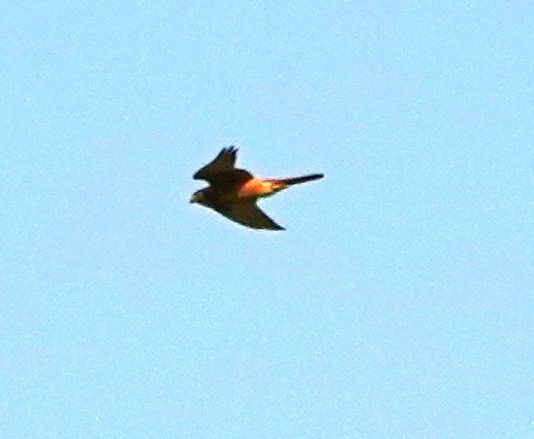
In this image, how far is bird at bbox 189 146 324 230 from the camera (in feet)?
87.1

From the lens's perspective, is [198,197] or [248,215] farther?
[248,215]

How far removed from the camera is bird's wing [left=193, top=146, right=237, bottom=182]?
25.8 metres

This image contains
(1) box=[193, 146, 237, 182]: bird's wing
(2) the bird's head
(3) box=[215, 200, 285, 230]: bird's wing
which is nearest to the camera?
(1) box=[193, 146, 237, 182]: bird's wing

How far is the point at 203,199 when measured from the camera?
27.7m

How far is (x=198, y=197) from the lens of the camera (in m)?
27.7

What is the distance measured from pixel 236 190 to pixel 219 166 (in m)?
1.18

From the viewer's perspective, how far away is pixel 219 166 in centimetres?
2631

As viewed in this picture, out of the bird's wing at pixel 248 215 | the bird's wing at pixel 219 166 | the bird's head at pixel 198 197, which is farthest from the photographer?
the bird's wing at pixel 248 215

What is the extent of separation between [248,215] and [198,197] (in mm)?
870

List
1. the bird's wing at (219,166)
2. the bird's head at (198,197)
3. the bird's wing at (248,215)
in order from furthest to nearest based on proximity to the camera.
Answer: the bird's wing at (248,215) < the bird's head at (198,197) < the bird's wing at (219,166)

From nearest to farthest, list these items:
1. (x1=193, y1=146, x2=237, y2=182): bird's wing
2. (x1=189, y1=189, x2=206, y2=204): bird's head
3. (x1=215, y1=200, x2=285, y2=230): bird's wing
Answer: (x1=193, y1=146, x2=237, y2=182): bird's wing, (x1=189, y1=189, x2=206, y2=204): bird's head, (x1=215, y1=200, x2=285, y2=230): bird's wing

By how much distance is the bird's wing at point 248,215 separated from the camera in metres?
27.8

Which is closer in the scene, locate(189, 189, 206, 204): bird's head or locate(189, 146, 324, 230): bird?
locate(189, 146, 324, 230): bird

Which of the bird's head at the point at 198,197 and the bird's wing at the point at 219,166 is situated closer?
the bird's wing at the point at 219,166
